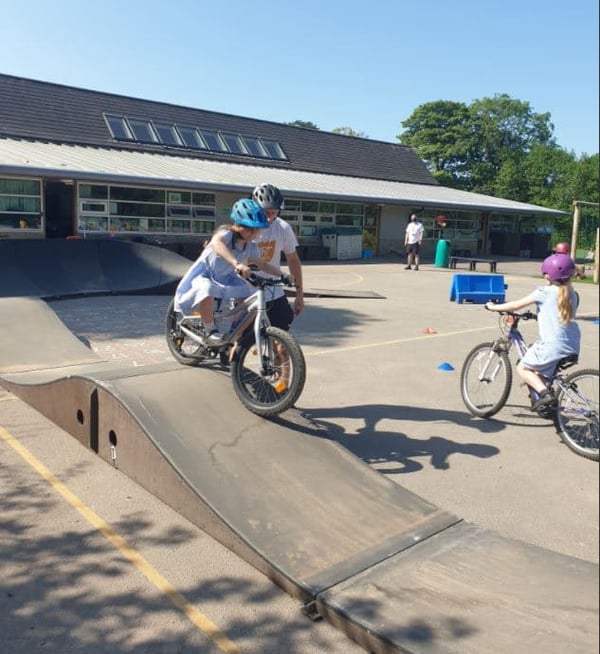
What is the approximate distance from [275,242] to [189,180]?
56.2 ft

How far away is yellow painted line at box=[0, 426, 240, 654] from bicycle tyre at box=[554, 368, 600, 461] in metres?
3.41

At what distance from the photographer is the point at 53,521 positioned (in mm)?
3893

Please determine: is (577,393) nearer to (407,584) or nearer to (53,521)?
(407,584)

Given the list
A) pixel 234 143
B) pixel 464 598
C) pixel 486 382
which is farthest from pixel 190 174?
pixel 464 598

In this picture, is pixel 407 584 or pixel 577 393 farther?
pixel 577 393

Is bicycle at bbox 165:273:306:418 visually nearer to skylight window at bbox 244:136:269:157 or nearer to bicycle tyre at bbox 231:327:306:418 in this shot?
bicycle tyre at bbox 231:327:306:418

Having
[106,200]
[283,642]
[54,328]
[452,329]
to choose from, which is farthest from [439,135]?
[283,642]

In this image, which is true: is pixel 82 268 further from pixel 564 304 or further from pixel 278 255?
pixel 564 304

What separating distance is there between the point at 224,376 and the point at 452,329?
7.19 metres

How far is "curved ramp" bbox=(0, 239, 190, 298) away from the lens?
44.9 ft

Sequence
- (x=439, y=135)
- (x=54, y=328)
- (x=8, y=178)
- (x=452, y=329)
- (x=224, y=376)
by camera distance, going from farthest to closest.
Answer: (x=439, y=135)
(x=8, y=178)
(x=452, y=329)
(x=54, y=328)
(x=224, y=376)

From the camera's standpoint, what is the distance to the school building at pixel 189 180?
21.8m

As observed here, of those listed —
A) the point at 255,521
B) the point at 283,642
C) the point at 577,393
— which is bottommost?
the point at 283,642

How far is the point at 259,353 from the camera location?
4.91m
